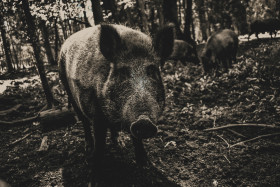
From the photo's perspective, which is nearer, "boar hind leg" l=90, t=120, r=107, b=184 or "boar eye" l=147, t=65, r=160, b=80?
"boar eye" l=147, t=65, r=160, b=80

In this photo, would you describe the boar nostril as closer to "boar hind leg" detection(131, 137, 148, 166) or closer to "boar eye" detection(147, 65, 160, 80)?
"boar eye" detection(147, 65, 160, 80)

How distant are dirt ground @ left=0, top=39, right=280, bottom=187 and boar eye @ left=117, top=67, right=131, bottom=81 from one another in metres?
1.39

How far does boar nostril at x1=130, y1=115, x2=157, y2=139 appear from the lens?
5.88 ft

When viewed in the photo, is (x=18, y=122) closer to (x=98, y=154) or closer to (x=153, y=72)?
(x=98, y=154)

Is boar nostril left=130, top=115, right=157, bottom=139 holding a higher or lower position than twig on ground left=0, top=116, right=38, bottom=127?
higher

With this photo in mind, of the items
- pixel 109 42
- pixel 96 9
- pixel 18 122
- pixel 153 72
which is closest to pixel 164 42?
pixel 153 72

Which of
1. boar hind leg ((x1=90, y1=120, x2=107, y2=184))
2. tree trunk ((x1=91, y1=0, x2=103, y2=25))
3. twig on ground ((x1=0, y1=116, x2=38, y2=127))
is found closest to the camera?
boar hind leg ((x1=90, y1=120, x2=107, y2=184))

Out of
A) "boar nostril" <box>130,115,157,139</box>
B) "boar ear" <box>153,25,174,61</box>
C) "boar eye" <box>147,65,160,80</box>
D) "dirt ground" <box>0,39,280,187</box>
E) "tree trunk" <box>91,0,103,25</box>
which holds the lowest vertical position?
"dirt ground" <box>0,39,280,187</box>

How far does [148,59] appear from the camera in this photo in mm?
2246

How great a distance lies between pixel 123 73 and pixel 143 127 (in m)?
0.60

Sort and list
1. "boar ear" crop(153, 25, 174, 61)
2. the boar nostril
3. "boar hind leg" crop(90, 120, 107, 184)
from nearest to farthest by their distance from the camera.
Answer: the boar nostril < "boar ear" crop(153, 25, 174, 61) < "boar hind leg" crop(90, 120, 107, 184)

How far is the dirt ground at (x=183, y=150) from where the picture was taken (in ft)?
9.03

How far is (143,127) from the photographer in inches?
71.3

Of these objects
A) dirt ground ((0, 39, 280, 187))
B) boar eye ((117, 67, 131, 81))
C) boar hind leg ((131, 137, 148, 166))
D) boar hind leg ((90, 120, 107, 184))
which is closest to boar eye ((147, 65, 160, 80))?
boar eye ((117, 67, 131, 81))
